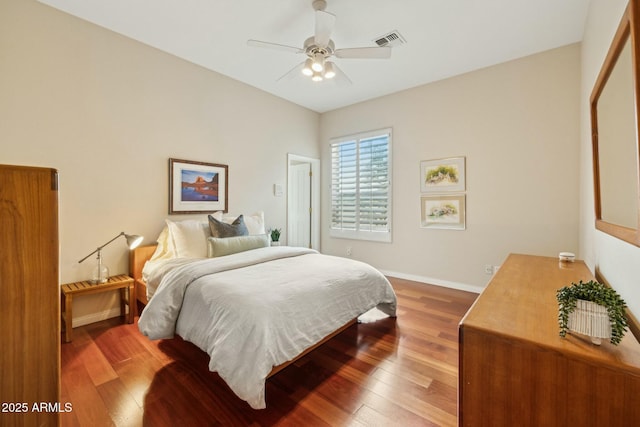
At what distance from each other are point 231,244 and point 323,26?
7.24 ft

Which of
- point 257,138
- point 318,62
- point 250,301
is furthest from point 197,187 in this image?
point 250,301

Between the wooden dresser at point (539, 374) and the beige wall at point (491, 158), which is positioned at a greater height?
A: the beige wall at point (491, 158)

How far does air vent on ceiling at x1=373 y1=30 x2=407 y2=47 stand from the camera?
276 cm

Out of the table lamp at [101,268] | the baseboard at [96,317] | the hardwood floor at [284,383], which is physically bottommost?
the hardwood floor at [284,383]

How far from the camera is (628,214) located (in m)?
1.14

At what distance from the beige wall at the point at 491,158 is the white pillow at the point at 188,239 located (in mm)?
2721

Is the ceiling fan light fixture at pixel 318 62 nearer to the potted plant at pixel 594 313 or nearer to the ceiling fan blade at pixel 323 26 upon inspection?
the ceiling fan blade at pixel 323 26

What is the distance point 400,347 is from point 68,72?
153 inches

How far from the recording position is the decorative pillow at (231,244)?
2.79 m

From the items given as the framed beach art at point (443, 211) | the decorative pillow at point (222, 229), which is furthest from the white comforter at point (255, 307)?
the framed beach art at point (443, 211)

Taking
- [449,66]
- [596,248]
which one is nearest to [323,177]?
[449,66]

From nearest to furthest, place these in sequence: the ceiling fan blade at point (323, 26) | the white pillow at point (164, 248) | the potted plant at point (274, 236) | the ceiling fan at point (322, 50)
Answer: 1. the ceiling fan blade at point (323, 26)
2. the ceiling fan at point (322, 50)
3. the white pillow at point (164, 248)
4. the potted plant at point (274, 236)

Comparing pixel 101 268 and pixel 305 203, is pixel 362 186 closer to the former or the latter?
pixel 305 203

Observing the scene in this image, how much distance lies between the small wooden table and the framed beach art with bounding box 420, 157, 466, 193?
3.81 metres
